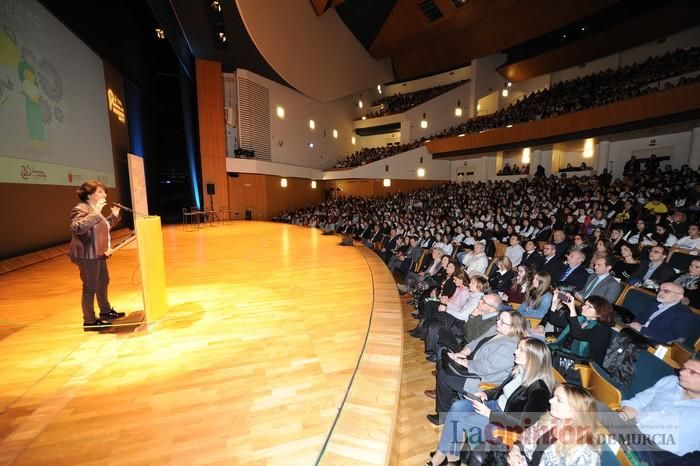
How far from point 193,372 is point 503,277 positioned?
3.69 metres

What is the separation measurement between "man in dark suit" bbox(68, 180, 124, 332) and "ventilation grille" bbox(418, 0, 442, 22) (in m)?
18.6

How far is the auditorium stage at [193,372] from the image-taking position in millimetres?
1644

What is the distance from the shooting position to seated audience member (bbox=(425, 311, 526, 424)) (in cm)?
204

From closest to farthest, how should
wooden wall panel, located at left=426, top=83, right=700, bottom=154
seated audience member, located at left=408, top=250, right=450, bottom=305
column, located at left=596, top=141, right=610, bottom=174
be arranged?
seated audience member, located at left=408, top=250, right=450, bottom=305
wooden wall panel, located at left=426, top=83, right=700, bottom=154
column, located at left=596, top=141, right=610, bottom=174

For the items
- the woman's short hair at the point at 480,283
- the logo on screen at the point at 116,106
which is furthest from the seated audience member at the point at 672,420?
the logo on screen at the point at 116,106

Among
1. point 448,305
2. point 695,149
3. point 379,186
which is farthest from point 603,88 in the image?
point 448,305

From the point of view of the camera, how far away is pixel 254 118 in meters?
14.6

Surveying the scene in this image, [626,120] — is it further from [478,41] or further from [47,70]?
[47,70]

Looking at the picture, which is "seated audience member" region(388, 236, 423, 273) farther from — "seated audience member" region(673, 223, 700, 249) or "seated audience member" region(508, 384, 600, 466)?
"seated audience member" region(508, 384, 600, 466)

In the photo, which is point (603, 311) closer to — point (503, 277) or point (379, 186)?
point (503, 277)

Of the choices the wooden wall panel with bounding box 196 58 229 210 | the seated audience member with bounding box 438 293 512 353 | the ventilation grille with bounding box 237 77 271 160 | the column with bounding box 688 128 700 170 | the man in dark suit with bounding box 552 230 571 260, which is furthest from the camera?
the ventilation grille with bounding box 237 77 271 160

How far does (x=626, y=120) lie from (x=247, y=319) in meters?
13.7

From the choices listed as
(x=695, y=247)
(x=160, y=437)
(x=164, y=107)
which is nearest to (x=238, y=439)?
(x=160, y=437)

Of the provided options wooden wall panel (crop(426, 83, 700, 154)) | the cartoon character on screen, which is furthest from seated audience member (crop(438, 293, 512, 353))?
wooden wall panel (crop(426, 83, 700, 154))
